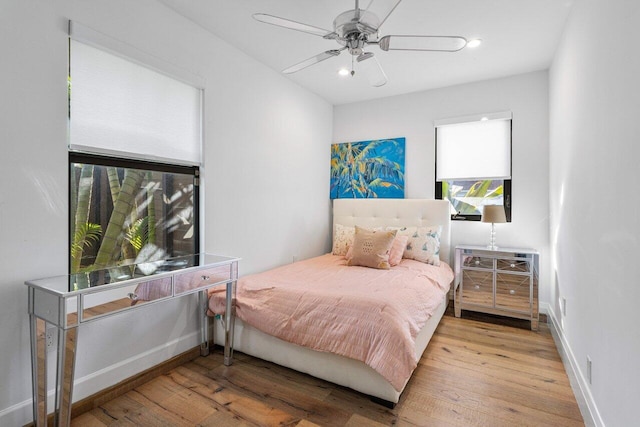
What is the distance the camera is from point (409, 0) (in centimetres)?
219

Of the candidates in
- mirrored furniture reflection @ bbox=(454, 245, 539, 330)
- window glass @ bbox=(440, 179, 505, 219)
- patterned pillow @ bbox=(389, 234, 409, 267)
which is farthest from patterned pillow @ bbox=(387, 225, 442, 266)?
window glass @ bbox=(440, 179, 505, 219)

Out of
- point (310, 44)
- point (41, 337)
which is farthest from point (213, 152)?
point (41, 337)

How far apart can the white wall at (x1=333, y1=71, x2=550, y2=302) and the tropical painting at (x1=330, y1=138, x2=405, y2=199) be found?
0.35ft

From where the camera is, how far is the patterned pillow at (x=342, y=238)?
3861mm

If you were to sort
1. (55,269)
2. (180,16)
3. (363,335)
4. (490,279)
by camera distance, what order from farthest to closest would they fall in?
1. (490,279)
2. (180,16)
3. (363,335)
4. (55,269)

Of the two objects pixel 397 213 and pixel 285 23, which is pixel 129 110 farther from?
pixel 397 213

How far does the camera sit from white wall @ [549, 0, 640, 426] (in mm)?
1240

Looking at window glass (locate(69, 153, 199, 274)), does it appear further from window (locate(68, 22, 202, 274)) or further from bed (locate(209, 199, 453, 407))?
bed (locate(209, 199, 453, 407))

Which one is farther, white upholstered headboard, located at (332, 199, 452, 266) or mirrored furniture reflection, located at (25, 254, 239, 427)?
white upholstered headboard, located at (332, 199, 452, 266)

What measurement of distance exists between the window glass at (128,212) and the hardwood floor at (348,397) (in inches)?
35.8

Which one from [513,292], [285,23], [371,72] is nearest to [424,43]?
[285,23]

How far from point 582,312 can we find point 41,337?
10.2 feet

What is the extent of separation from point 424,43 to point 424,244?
2139 millimetres

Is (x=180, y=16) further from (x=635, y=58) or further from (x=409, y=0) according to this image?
(x=635, y=58)
